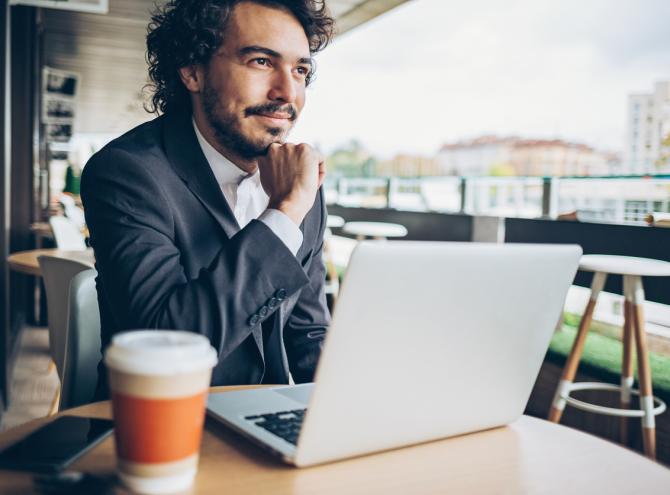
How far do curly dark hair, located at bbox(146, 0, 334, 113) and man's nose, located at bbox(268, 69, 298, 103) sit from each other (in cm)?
16

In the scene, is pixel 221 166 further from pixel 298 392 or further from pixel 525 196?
pixel 525 196

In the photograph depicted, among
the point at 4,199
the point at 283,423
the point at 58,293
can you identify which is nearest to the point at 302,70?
the point at 283,423

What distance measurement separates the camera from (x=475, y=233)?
535cm

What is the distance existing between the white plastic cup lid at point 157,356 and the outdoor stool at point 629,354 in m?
2.56

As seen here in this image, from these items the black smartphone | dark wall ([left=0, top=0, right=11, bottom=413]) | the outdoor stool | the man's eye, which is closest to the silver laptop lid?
the black smartphone

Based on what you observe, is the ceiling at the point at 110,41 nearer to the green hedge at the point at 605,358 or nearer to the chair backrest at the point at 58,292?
the chair backrest at the point at 58,292

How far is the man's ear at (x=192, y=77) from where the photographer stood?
1.48m

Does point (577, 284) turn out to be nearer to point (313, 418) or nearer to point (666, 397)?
point (666, 397)

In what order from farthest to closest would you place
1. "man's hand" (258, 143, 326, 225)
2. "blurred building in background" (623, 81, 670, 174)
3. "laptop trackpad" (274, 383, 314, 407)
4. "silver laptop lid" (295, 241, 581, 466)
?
"blurred building in background" (623, 81, 670, 174)
"man's hand" (258, 143, 326, 225)
"laptop trackpad" (274, 383, 314, 407)
"silver laptop lid" (295, 241, 581, 466)

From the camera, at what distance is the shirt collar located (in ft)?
4.66

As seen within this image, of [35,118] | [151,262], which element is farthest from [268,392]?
[35,118]

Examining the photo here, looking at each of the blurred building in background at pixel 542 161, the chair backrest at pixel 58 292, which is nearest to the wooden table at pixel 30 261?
the chair backrest at pixel 58 292

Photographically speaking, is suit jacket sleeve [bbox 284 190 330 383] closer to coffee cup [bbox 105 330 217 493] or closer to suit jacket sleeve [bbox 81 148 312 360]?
suit jacket sleeve [bbox 81 148 312 360]

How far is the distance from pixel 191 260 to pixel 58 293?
34.9 inches
